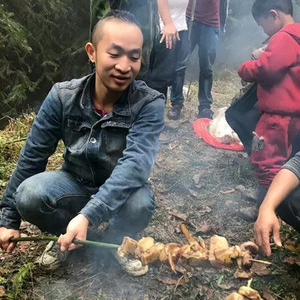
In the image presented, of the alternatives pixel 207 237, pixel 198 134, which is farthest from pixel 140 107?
pixel 198 134

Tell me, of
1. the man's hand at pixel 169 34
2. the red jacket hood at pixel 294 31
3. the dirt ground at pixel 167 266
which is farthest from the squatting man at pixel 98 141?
the man's hand at pixel 169 34

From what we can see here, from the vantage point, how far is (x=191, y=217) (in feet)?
10.7

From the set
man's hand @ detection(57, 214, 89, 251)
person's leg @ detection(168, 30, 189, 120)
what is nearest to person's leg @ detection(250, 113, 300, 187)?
man's hand @ detection(57, 214, 89, 251)

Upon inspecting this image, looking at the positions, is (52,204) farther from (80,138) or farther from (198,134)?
(198,134)

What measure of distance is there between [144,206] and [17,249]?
3.25 feet

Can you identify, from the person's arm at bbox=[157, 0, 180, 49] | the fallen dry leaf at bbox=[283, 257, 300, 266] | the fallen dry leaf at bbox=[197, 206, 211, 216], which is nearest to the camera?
the fallen dry leaf at bbox=[283, 257, 300, 266]

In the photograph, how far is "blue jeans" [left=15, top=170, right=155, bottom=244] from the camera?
2.30m

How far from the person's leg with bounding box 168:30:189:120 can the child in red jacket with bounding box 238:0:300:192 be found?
1.97 m

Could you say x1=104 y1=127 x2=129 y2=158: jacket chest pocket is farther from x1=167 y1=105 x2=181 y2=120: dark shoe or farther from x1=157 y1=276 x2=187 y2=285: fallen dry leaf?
x1=167 y1=105 x2=181 y2=120: dark shoe

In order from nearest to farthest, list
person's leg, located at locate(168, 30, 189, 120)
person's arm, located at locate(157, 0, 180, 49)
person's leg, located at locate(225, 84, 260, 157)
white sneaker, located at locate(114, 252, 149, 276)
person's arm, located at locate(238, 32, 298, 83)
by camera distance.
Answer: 1. white sneaker, located at locate(114, 252, 149, 276)
2. person's arm, located at locate(238, 32, 298, 83)
3. person's leg, located at locate(225, 84, 260, 157)
4. person's arm, located at locate(157, 0, 180, 49)
5. person's leg, located at locate(168, 30, 189, 120)

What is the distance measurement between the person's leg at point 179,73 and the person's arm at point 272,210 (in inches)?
133

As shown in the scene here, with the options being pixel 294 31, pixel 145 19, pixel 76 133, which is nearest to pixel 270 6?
pixel 294 31

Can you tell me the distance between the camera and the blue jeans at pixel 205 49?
564 centimetres

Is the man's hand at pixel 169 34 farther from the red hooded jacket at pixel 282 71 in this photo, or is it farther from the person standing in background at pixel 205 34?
the red hooded jacket at pixel 282 71
